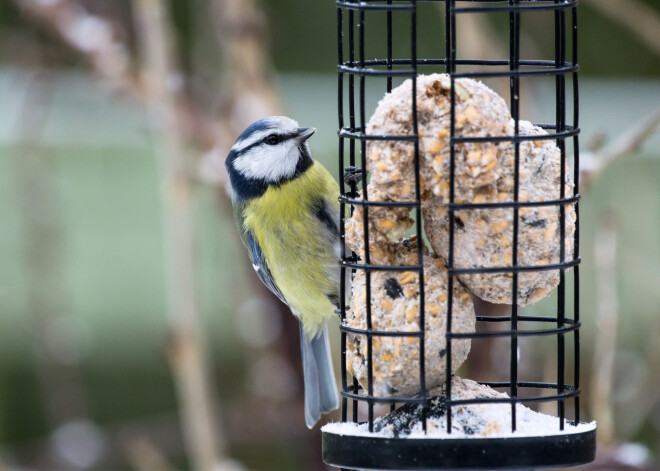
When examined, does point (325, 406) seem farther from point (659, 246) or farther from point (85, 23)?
point (659, 246)

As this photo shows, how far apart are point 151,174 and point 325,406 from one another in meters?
3.68

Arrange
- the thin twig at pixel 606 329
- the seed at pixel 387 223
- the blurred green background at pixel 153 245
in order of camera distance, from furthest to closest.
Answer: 1. the blurred green background at pixel 153 245
2. the thin twig at pixel 606 329
3. the seed at pixel 387 223

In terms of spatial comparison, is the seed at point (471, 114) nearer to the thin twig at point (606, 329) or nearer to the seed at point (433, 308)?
the seed at point (433, 308)

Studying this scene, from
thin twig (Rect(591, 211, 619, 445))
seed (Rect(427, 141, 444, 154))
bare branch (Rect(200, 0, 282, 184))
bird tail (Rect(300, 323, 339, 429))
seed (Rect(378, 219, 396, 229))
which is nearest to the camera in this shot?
seed (Rect(427, 141, 444, 154))

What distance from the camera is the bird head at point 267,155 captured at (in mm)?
2979

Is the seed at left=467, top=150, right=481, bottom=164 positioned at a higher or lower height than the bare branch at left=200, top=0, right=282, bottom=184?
lower

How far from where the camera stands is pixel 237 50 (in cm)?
367

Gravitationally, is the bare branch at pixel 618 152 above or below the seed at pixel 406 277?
above

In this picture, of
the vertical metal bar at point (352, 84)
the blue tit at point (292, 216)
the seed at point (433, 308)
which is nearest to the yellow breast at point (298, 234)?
the blue tit at point (292, 216)

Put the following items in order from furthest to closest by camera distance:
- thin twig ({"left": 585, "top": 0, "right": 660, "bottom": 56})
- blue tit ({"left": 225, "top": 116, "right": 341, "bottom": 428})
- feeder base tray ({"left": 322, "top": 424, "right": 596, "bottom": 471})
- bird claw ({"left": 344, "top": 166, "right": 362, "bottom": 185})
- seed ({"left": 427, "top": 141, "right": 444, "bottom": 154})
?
thin twig ({"left": 585, "top": 0, "right": 660, "bottom": 56}) → blue tit ({"left": 225, "top": 116, "right": 341, "bottom": 428}) → bird claw ({"left": 344, "top": 166, "right": 362, "bottom": 185}) → seed ({"left": 427, "top": 141, "right": 444, "bottom": 154}) → feeder base tray ({"left": 322, "top": 424, "right": 596, "bottom": 471})

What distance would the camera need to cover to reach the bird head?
298 centimetres

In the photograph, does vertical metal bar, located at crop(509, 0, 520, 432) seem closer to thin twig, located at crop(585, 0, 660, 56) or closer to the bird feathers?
the bird feathers

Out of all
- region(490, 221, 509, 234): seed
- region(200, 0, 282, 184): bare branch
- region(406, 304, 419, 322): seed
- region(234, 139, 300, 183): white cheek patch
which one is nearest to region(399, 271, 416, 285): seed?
region(406, 304, 419, 322): seed

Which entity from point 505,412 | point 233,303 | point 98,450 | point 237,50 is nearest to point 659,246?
point 233,303
